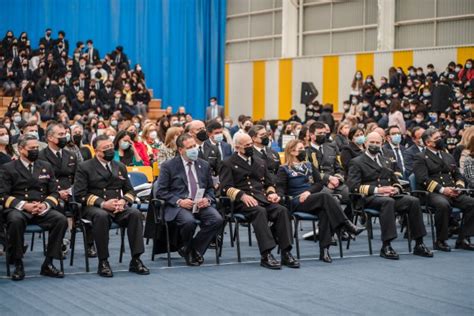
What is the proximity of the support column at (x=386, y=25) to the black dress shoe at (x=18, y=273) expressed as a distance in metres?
17.8

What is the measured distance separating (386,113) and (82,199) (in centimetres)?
1312

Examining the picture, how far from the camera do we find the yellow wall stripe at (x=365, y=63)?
24188mm

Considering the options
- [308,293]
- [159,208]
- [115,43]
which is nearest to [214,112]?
[115,43]

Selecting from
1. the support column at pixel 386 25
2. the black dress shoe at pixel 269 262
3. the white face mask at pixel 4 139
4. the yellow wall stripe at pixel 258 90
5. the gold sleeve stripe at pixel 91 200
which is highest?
the support column at pixel 386 25

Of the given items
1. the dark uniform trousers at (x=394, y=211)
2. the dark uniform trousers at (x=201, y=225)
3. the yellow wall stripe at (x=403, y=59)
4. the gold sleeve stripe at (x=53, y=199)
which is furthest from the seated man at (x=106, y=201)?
the yellow wall stripe at (x=403, y=59)

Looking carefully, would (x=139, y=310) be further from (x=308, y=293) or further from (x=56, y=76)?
(x=56, y=76)

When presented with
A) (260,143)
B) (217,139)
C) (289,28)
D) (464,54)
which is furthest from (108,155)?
(289,28)

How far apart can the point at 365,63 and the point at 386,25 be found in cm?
124

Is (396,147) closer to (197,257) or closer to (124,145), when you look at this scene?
(124,145)

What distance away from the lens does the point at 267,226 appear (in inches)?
341

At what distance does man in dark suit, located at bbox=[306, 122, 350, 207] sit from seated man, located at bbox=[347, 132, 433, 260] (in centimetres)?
69

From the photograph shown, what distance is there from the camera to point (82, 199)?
8281mm

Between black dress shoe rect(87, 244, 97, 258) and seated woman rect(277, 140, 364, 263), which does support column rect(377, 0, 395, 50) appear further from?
black dress shoe rect(87, 244, 97, 258)

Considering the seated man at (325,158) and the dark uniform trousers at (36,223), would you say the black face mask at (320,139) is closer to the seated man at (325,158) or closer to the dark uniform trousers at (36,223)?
the seated man at (325,158)
